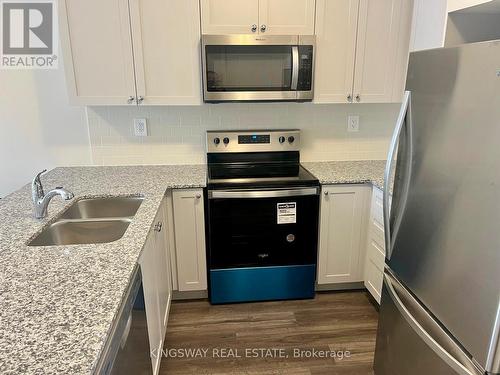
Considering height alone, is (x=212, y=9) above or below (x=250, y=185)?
above

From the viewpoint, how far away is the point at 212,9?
217 cm

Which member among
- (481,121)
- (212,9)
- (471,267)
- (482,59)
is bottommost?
(471,267)

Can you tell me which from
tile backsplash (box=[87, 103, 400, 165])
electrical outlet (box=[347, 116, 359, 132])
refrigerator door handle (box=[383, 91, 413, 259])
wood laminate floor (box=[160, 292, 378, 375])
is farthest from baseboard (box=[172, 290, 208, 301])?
electrical outlet (box=[347, 116, 359, 132])

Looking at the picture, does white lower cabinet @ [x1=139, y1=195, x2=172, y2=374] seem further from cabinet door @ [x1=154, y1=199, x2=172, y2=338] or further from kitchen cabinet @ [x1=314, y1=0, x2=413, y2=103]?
kitchen cabinet @ [x1=314, y1=0, x2=413, y2=103]

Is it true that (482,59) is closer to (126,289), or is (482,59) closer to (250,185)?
(126,289)

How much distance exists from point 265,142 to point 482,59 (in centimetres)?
168

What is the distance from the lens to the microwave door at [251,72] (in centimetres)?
217

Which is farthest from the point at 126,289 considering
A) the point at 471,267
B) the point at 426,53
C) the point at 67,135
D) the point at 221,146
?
the point at 67,135

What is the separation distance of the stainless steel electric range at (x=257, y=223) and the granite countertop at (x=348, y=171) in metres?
0.11

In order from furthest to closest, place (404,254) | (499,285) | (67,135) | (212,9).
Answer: (67,135) → (212,9) → (404,254) → (499,285)

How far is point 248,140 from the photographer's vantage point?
2615mm

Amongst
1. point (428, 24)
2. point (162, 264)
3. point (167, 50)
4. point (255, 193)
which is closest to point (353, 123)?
point (428, 24)

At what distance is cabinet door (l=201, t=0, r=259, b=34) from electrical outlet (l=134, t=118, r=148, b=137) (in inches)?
32.4

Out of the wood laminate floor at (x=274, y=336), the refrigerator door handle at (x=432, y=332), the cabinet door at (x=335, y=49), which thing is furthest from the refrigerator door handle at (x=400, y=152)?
the cabinet door at (x=335, y=49)
